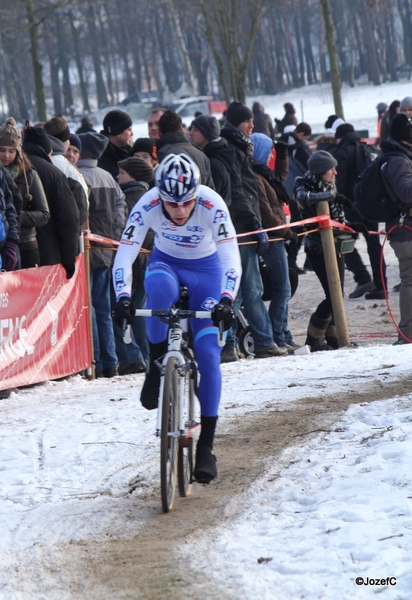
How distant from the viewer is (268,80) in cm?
8331

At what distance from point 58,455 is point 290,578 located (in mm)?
2668

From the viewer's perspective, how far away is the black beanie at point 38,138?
8.88 metres

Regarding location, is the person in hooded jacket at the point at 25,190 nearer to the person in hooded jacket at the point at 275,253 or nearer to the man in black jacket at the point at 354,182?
the person in hooded jacket at the point at 275,253

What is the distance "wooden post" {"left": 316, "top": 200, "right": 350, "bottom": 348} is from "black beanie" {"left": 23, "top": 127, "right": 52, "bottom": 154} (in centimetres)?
303

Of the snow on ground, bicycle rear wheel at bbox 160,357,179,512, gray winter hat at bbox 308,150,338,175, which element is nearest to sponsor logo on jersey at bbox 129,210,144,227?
bicycle rear wheel at bbox 160,357,179,512

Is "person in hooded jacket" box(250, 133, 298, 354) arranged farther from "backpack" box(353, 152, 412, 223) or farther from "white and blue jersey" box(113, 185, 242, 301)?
"white and blue jersey" box(113, 185, 242, 301)

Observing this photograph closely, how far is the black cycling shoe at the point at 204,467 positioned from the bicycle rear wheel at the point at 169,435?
0.17 m

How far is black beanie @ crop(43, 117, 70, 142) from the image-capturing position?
371 inches

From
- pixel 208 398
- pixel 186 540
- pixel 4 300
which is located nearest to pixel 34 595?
pixel 186 540

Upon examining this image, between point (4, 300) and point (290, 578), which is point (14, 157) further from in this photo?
point (290, 578)

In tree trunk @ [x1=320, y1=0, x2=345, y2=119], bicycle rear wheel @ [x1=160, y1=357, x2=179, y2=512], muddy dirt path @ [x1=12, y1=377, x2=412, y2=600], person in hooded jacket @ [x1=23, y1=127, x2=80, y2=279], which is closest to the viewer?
muddy dirt path @ [x1=12, y1=377, x2=412, y2=600]

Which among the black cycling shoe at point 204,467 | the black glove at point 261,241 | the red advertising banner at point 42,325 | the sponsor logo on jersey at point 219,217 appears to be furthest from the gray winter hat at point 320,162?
the black cycling shoe at point 204,467

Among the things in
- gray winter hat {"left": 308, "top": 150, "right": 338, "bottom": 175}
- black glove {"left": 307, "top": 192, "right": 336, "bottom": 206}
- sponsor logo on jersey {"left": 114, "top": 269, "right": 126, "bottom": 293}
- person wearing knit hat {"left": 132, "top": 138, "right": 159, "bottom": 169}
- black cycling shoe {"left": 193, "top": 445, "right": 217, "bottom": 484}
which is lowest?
black cycling shoe {"left": 193, "top": 445, "right": 217, "bottom": 484}

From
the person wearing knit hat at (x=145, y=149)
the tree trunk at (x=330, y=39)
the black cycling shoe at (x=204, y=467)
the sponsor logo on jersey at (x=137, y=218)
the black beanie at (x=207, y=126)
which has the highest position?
the tree trunk at (x=330, y=39)
